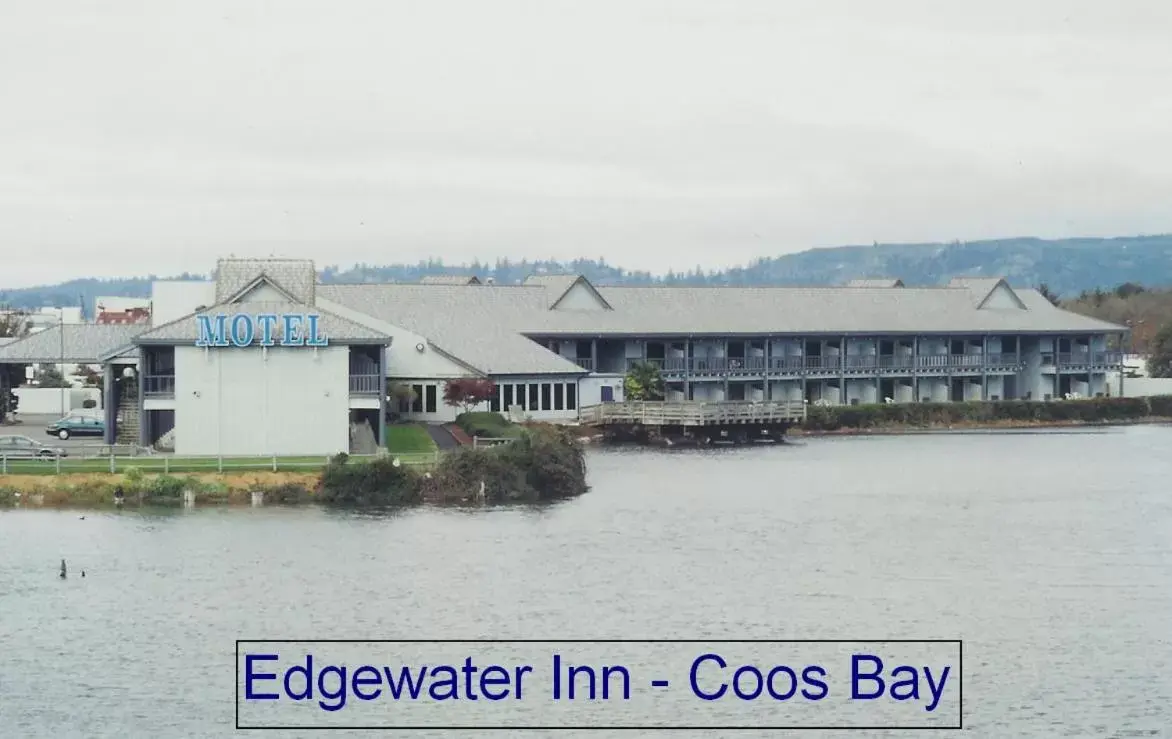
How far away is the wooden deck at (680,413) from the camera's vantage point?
8944 centimetres

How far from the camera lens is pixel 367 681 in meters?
36.1

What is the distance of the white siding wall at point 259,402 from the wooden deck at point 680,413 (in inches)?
1012

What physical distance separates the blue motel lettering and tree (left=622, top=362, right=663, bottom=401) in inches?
1293

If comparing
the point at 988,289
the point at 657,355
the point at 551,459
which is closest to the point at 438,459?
the point at 551,459

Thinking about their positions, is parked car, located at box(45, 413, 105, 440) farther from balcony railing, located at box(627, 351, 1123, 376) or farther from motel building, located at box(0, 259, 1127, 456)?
balcony railing, located at box(627, 351, 1123, 376)

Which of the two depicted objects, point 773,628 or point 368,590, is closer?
point 773,628

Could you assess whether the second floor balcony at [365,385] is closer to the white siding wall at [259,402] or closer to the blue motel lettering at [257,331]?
the white siding wall at [259,402]

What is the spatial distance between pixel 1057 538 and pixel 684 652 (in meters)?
20.5

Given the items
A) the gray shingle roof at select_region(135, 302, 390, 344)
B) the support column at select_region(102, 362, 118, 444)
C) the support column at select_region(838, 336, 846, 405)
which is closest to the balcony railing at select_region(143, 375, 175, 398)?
the gray shingle roof at select_region(135, 302, 390, 344)

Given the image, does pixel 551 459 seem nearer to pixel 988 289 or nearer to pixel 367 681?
pixel 367 681

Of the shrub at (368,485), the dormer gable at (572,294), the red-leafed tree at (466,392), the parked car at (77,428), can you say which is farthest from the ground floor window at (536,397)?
the shrub at (368,485)

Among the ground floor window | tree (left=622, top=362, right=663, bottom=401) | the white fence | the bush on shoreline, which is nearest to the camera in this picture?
the bush on shoreline

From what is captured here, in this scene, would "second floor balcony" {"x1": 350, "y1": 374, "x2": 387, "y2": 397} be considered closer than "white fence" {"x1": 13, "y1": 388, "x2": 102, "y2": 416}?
Yes

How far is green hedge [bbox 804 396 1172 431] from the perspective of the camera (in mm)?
102562
